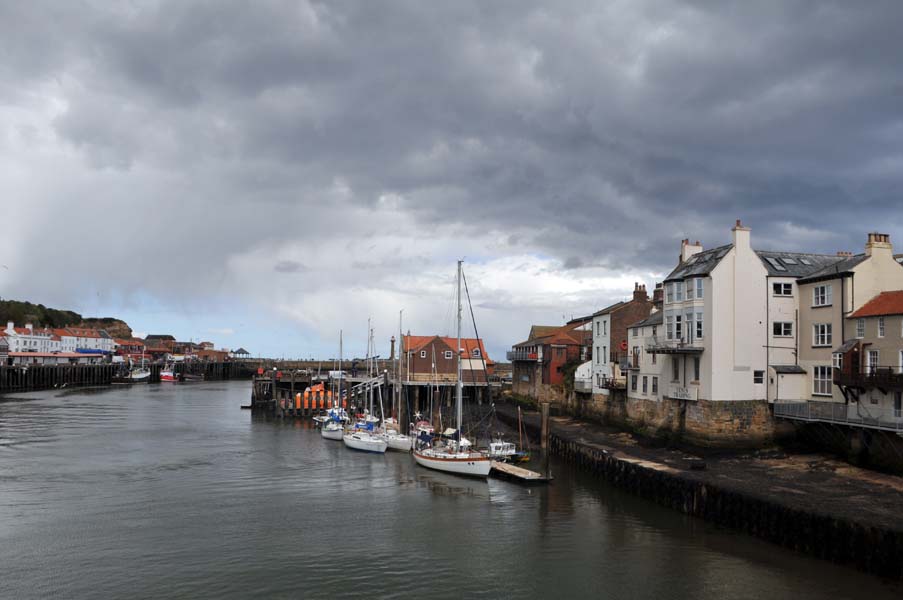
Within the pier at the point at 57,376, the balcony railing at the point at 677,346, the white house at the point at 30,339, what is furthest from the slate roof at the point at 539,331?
the white house at the point at 30,339

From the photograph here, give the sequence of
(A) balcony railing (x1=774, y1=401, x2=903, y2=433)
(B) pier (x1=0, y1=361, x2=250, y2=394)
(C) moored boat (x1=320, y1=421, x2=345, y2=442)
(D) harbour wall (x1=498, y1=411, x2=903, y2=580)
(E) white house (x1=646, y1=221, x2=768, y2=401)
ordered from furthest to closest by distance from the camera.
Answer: (B) pier (x1=0, y1=361, x2=250, y2=394) < (C) moored boat (x1=320, y1=421, x2=345, y2=442) < (E) white house (x1=646, y1=221, x2=768, y2=401) < (A) balcony railing (x1=774, y1=401, x2=903, y2=433) < (D) harbour wall (x1=498, y1=411, x2=903, y2=580)

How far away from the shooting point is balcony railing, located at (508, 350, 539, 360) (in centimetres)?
7769

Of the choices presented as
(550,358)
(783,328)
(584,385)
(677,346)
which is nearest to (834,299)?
(783,328)

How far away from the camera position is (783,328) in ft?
145

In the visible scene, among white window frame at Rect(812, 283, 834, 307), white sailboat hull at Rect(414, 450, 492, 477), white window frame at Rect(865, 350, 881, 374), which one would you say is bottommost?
white sailboat hull at Rect(414, 450, 492, 477)

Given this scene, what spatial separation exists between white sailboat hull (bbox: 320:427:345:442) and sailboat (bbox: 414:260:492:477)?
16.6 metres

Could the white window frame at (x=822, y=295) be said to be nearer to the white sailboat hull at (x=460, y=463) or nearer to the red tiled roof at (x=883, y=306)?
the red tiled roof at (x=883, y=306)

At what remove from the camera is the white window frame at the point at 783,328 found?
44.1 meters

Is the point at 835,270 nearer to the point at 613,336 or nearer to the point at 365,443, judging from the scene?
the point at 613,336

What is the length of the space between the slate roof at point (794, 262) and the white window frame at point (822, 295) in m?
2.09

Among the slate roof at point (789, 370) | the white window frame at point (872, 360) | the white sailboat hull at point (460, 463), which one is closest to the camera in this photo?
the white window frame at point (872, 360)

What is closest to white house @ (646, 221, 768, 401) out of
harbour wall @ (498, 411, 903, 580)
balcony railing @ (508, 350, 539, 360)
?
harbour wall @ (498, 411, 903, 580)

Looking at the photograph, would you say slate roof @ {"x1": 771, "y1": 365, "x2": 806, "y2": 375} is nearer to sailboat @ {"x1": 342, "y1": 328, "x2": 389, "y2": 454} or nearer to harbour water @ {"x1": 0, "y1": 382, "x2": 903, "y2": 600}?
harbour water @ {"x1": 0, "y1": 382, "x2": 903, "y2": 600}

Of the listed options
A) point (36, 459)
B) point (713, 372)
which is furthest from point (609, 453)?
→ point (36, 459)
